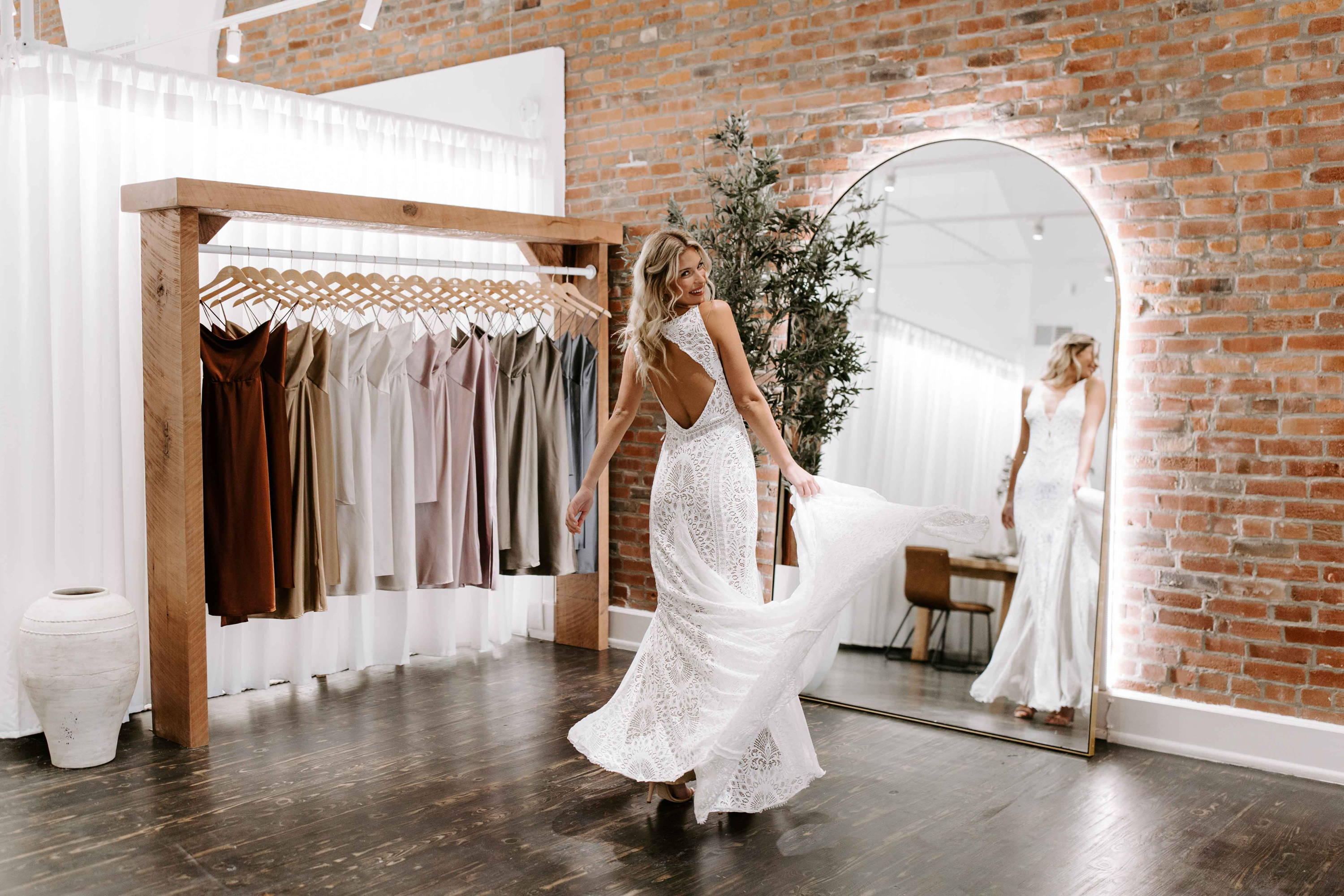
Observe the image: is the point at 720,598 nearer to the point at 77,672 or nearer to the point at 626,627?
the point at 77,672

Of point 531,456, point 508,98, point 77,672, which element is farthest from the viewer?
point 508,98

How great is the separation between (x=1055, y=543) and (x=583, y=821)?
2196mm

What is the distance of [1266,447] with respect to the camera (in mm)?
4070

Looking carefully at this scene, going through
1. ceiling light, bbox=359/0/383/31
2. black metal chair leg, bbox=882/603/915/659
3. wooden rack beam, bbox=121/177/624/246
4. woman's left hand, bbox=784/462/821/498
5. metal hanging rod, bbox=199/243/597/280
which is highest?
ceiling light, bbox=359/0/383/31

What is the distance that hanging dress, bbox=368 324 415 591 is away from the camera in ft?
15.0

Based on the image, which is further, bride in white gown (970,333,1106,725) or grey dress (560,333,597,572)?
grey dress (560,333,597,572)

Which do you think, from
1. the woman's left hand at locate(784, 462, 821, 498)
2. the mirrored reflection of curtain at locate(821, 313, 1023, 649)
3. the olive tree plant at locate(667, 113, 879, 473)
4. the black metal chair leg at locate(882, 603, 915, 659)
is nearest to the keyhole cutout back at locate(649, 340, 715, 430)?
the woman's left hand at locate(784, 462, 821, 498)

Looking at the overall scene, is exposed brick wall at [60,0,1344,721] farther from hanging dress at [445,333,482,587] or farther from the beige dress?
the beige dress

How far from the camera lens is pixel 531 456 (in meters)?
5.07

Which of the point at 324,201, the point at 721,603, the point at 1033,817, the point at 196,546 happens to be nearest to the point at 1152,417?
the point at 1033,817

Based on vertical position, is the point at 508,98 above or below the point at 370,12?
above

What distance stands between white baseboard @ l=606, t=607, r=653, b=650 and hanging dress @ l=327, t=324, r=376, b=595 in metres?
1.59

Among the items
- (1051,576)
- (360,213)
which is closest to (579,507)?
(360,213)

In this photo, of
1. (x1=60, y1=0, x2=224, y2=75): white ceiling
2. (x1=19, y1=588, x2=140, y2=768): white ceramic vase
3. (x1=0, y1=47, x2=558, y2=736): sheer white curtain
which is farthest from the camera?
(x1=60, y1=0, x2=224, y2=75): white ceiling
